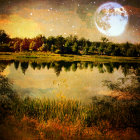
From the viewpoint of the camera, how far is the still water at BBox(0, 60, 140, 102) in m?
5.06

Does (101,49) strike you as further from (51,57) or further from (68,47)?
(51,57)

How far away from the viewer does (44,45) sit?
17.8 feet

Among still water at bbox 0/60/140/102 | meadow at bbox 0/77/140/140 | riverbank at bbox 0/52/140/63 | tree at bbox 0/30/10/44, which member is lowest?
meadow at bbox 0/77/140/140

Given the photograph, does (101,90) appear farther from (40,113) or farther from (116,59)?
(40,113)

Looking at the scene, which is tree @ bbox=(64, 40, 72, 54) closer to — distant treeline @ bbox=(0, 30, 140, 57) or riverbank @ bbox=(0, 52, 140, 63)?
distant treeline @ bbox=(0, 30, 140, 57)

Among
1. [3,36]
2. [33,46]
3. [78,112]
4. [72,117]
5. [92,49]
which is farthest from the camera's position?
[92,49]

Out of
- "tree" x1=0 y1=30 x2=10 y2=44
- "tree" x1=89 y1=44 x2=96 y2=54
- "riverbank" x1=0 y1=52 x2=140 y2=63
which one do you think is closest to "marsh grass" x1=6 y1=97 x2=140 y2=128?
"riverbank" x1=0 y1=52 x2=140 y2=63

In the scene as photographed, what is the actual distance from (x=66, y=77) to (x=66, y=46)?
1.18 metres

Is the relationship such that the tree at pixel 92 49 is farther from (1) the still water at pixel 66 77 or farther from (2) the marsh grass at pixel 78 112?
(2) the marsh grass at pixel 78 112

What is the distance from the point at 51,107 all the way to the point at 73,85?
1075 millimetres

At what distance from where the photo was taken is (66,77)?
5262 mm

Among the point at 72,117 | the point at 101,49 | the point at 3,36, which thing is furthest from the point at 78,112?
the point at 3,36

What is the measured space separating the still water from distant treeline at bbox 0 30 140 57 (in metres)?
0.46

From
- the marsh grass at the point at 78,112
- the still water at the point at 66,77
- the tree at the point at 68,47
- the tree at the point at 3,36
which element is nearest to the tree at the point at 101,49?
the still water at the point at 66,77
